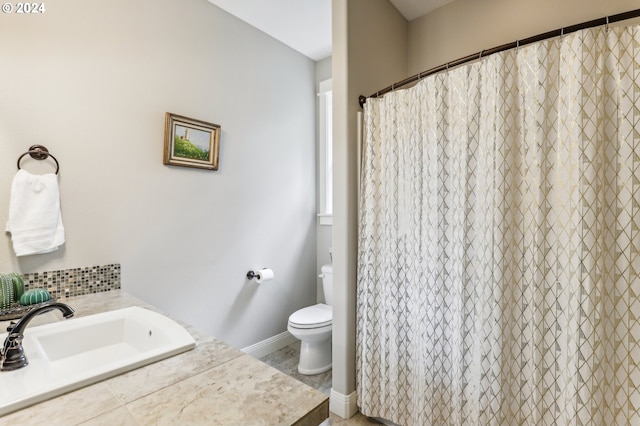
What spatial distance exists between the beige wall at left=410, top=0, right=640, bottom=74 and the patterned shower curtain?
0.83 m

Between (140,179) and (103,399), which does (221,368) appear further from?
(140,179)

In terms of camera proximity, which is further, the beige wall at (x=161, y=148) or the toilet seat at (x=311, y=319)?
the toilet seat at (x=311, y=319)

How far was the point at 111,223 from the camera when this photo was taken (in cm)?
172

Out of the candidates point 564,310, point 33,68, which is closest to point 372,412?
point 564,310

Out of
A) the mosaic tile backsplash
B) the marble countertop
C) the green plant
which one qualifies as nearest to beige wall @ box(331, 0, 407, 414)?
the green plant

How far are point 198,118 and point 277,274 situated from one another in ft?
4.51

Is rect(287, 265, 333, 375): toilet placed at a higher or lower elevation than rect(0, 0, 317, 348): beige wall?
lower

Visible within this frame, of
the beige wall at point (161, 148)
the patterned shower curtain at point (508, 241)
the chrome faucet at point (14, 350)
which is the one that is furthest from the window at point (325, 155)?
the chrome faucet at point (14, 350)

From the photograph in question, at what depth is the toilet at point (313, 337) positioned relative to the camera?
219cm

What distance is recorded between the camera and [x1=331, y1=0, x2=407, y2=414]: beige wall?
1.78m

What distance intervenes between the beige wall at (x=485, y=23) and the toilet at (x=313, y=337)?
199 cm

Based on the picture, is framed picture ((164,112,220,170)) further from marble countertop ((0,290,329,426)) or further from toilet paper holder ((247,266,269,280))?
marble countertop ((0,290,329,426))

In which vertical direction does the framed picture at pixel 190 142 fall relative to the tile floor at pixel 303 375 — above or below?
above

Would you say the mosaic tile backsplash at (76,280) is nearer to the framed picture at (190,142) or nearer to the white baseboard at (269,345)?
the framed picture at (190,142)
